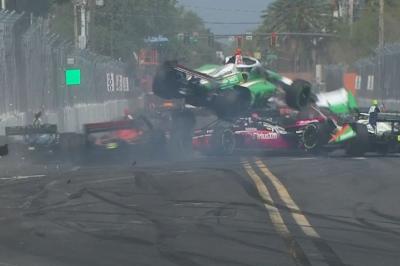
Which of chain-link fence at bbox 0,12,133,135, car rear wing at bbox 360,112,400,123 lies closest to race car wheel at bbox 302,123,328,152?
car rear wing at bbox 360,112,400,123

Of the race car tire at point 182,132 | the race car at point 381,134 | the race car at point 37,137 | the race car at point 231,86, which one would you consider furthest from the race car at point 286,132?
the race car at point 37,137

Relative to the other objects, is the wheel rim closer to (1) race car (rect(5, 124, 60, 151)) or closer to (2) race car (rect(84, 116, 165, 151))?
(2) race car (rect(84, 116, 165, 151))

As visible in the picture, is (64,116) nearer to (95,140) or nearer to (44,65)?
(44,65)

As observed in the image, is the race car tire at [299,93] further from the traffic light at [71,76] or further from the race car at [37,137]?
the traffic light at [71,76]

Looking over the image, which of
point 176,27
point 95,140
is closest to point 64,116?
point 176,27

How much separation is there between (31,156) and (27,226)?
1423cm

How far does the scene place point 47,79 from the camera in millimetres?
44938

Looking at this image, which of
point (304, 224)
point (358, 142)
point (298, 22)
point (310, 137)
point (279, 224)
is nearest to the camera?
point (279, 224)

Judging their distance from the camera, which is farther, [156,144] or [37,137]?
[156,144]

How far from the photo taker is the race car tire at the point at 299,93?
29.7 m

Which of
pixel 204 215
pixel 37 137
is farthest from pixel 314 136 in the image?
pixel 204 215

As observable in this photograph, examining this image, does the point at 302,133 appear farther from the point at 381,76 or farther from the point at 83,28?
the point at 83,28

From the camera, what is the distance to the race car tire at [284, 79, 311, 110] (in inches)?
1168

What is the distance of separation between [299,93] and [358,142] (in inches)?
82.9
